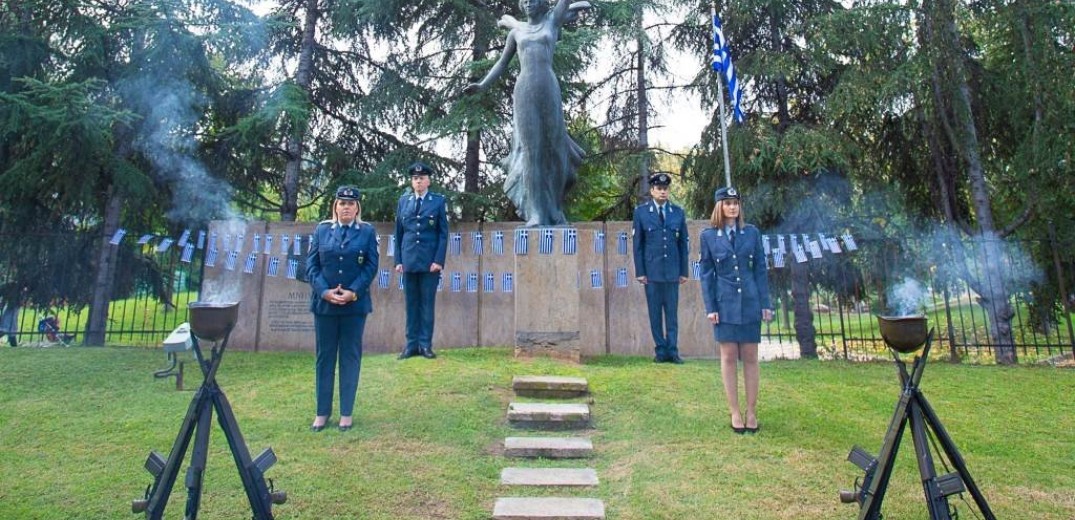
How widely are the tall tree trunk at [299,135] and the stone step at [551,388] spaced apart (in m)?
7.13

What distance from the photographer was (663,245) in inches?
245

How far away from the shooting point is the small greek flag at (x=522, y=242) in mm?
6395

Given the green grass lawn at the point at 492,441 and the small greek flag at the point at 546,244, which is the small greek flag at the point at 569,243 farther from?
the green grass lawn at the point at 492,441

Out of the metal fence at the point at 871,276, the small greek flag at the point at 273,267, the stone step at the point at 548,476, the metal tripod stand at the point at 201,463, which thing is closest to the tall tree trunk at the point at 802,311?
the metal fence at the point at 871,276

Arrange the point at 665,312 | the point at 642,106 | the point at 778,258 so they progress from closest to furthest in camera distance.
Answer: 1. the point at 665,312
2. the point at 778,258
3. the point at 642,106

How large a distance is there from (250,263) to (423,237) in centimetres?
359

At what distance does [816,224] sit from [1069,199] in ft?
10.9

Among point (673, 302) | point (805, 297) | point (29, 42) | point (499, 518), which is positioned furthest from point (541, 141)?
point (29, 42)

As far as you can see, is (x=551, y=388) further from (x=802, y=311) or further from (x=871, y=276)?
(x=871, y=276)

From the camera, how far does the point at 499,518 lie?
287 cm

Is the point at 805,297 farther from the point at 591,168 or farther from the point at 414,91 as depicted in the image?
the point at 414,91

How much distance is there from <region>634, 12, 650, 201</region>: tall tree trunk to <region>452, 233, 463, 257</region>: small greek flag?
14.1 ft

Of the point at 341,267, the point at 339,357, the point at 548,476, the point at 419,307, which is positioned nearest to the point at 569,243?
the point at 419,307

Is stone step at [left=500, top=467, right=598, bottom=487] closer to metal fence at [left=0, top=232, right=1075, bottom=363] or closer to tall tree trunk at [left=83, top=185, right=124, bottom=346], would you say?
metal fence at [left=0, top=232, right=1075, bottom=363]
